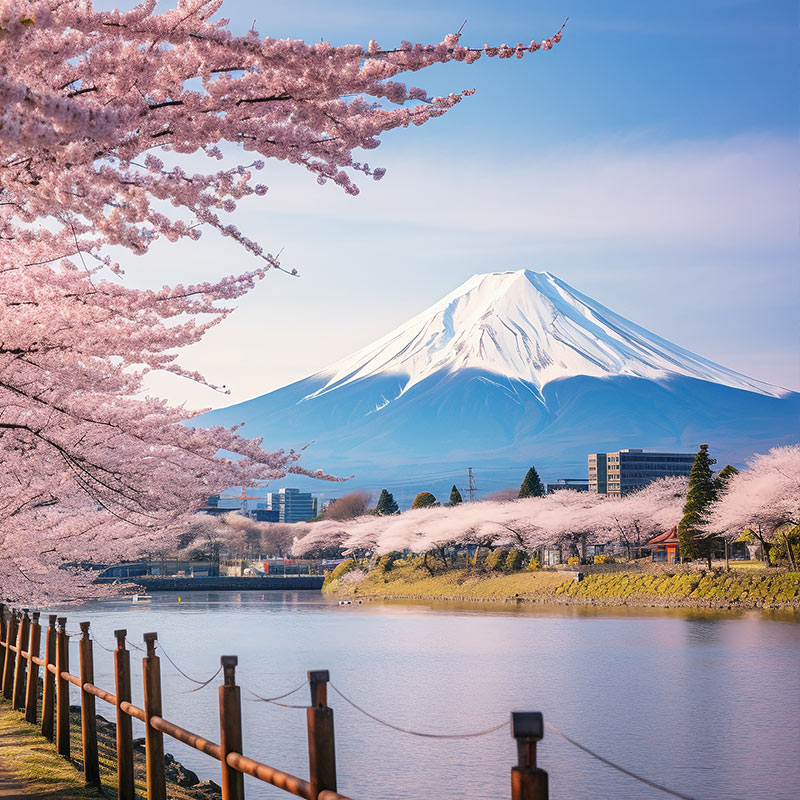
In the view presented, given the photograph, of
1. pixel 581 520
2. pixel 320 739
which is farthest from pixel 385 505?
pixel 320 739

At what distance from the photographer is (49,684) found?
402 inches

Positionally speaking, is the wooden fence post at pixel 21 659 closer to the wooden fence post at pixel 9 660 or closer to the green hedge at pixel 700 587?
the wooden fence post at pixel 9 660

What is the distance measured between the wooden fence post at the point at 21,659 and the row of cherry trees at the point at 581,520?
37.5 metres

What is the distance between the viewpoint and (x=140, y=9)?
423 cm

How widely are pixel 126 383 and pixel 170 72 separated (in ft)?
15.0

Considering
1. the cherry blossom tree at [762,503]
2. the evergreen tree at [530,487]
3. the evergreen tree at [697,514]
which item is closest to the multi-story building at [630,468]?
the evergreen tree at [530,487]

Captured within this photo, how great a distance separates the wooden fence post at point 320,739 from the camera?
454 cm

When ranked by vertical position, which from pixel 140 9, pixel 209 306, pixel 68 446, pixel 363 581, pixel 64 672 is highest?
pixel 140 9

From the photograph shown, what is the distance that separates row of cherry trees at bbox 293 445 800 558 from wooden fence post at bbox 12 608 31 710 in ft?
123

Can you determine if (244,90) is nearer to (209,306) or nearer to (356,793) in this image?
(209,306)

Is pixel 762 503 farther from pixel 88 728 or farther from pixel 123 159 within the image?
pixel 123 159

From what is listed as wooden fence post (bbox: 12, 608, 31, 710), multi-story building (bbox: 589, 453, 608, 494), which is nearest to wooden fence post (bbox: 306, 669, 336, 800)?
wooden fence post (bbox: 12, 608, 31, 710)

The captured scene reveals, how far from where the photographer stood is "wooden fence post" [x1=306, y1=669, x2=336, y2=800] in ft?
14.9

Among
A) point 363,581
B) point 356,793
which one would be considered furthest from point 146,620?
point 356,793
